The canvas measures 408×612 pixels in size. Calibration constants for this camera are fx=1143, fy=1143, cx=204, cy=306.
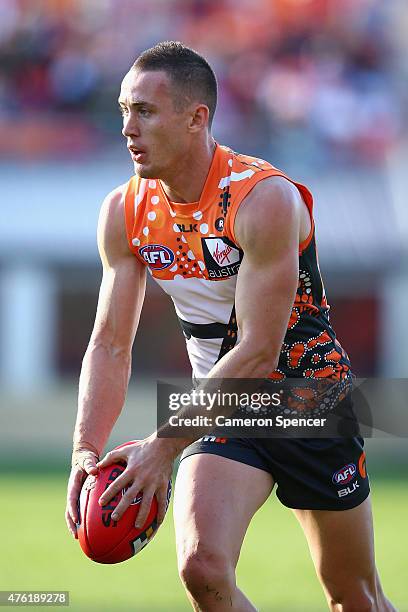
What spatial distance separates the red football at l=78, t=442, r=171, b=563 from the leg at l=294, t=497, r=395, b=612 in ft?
2.62

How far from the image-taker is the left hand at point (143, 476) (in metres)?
4.15

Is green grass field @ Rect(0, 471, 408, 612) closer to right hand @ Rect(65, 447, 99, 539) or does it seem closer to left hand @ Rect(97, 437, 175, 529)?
right hand @ Rect(65, 447, 99, 539)

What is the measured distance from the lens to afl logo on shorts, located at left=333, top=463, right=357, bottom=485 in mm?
4746

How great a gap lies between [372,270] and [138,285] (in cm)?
1229

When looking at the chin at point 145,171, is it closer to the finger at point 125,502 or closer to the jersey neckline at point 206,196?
the jersey neckline at point 206,196

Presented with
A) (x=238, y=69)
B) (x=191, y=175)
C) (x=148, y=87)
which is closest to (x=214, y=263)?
(x=191, y=175)

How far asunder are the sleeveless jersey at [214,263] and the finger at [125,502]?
2.40 ft

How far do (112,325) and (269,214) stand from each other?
2.90 feet

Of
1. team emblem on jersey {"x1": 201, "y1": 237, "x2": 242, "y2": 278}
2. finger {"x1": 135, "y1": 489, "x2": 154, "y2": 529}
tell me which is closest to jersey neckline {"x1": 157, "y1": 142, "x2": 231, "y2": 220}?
→ team emblem on jersey {"x1": 201, "y1": 237, "x2": 242, "y2": 278}

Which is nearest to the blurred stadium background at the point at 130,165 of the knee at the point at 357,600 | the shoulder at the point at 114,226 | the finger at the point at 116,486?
the knee at the point at 357,600

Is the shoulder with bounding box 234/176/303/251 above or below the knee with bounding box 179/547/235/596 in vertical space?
above

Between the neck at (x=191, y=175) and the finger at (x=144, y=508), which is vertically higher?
the neck at (x=191, y=175)

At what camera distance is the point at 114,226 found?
15.7ft

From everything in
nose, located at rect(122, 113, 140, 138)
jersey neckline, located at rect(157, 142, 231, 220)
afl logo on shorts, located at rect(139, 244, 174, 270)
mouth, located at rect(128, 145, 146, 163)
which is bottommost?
afl logo on shorts, located at rect(139, 244, 174, 270)
